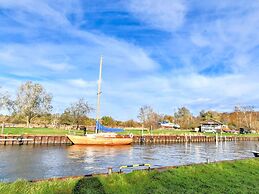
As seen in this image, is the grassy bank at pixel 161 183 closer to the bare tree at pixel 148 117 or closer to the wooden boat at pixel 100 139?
the wooden boat at pixel 100 139

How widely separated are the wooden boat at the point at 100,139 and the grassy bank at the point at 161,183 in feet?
120

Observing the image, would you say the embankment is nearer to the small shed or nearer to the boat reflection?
the boat reflection

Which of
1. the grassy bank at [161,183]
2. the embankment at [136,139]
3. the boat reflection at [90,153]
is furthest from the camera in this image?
the embankment at [136,139]

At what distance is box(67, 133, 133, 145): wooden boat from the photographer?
164 feet

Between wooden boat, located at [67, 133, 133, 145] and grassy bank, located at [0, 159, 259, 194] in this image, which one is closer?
grassy bank, located at [0, 159, 259, 194]

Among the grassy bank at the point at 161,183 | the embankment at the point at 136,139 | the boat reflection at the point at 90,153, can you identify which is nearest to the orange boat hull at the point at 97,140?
the embankment at the point at 136,139

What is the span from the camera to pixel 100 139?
51.3m

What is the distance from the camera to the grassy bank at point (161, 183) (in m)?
10.4

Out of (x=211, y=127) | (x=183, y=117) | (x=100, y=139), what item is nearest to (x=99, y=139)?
(x=100, y=139)

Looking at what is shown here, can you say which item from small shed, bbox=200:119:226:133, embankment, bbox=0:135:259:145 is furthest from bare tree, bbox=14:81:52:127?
small shed, bbox=200:119:226:133

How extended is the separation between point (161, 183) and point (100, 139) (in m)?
39.6

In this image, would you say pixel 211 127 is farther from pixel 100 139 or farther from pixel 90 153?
pixel 90 153

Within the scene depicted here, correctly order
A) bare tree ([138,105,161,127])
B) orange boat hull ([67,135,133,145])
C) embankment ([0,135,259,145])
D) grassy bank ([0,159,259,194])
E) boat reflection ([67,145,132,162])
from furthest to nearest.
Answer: bare tree ([138,105,161,127]) → orange boat hull ([67,135,133,145]) → embankment ([0,135,259,145]) → boat reflection ([67,145,132,162]) → grassy bank ([0,159,259,194])

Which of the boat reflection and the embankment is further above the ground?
the embankment
